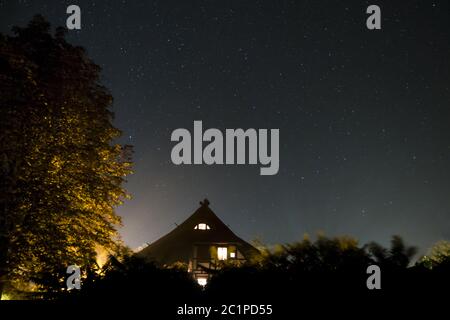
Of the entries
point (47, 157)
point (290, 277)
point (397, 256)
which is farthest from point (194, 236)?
point (397, 256)

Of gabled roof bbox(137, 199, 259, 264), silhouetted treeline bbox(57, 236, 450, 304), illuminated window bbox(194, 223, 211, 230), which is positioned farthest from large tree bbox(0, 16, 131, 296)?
illuminated window bbox(194, 223, 211, 230)

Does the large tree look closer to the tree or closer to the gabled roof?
the tree

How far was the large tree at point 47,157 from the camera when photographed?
15.4 m

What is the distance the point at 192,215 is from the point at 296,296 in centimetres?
4324

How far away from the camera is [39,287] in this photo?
11.1 ft

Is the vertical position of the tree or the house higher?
the tree

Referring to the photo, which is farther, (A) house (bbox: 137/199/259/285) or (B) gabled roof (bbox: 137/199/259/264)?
(B) gabled roof (bbox: 137/199/259/264)

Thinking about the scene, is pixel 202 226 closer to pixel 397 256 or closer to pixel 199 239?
pixel 199 239

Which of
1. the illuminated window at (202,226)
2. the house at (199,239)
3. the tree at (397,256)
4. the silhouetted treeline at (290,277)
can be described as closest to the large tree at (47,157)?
the silhouetted treeline at (290,277)

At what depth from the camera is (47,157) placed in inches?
637

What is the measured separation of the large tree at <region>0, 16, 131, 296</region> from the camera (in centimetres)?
1539
